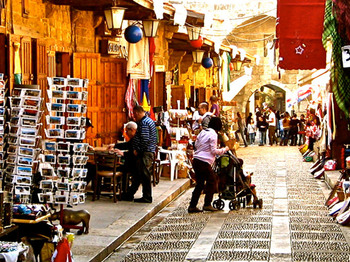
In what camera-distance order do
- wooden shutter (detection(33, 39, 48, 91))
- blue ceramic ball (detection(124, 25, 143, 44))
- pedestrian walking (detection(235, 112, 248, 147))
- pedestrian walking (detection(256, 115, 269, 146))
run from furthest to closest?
1. pedestrian walking (detection(256, 115, 269, 146))
2. pedestrian walking (detection(235, 112, 248, 147))
3. blue ceramic ball (detection(124, 25, 143, 44))
4. wooden shutter (detection(33, 39, 48, 91))

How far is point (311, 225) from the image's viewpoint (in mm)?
11898

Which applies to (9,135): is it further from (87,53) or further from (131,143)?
(87,53)

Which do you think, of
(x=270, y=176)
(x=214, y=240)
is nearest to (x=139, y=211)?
(x=214, y=240)

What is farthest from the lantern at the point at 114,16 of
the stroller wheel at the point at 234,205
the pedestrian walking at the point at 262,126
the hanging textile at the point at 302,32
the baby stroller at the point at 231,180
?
the pedestrian walking at the point at 262,126

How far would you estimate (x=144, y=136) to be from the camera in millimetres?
13852

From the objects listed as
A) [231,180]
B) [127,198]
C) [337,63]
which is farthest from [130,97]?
[337,63]

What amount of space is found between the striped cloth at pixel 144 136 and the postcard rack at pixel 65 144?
11.3 feet

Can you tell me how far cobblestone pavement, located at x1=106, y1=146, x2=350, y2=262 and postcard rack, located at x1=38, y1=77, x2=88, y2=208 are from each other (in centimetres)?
104

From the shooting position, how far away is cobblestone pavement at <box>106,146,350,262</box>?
9578mm

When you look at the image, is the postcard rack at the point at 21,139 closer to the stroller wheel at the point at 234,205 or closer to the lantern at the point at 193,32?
the stroller wheel at the point at 234,205

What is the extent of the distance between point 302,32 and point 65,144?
448 cm

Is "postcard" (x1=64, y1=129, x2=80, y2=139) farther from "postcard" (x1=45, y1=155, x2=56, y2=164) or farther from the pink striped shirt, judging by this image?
the pink striped shirt

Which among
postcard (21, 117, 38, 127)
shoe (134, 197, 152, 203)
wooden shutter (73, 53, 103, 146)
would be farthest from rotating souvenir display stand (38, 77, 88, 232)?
wooden shutter (73, 53, 103, 146)

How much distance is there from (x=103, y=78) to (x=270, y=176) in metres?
5.63
